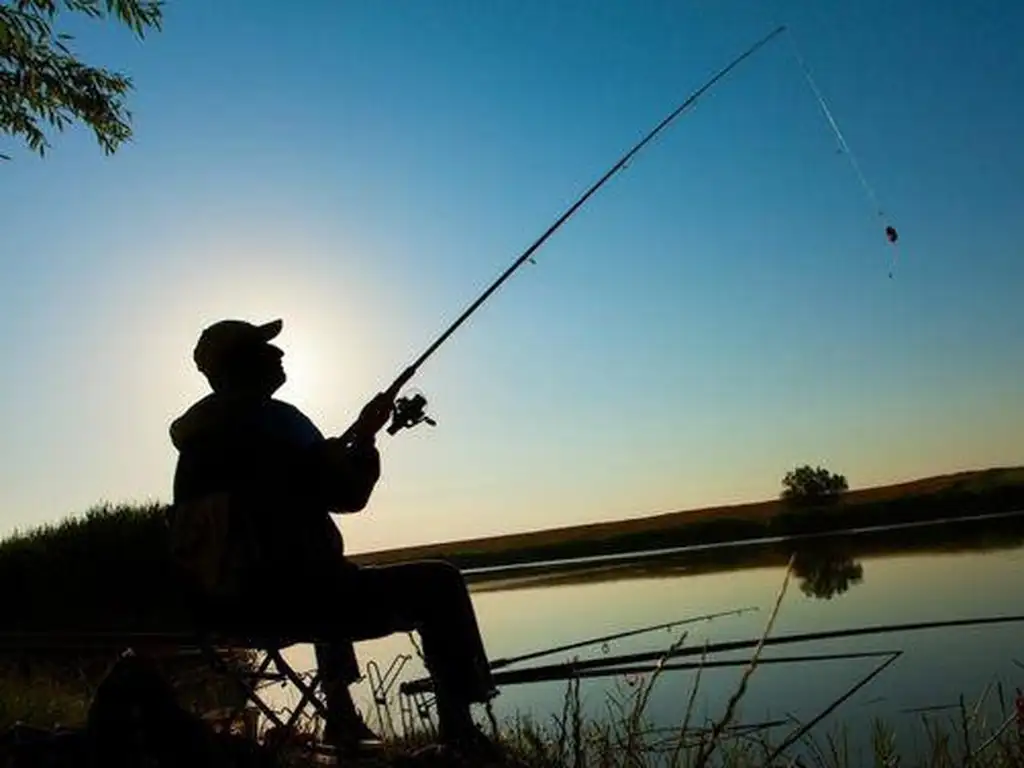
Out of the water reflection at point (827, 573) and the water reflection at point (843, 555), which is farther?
the water reflection at point (843, 555)

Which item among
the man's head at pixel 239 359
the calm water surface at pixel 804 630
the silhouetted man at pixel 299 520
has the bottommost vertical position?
the calm water surface at pixel 804 630

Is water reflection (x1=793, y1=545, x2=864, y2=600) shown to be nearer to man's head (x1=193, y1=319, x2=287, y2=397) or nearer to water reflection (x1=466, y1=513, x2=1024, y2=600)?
water reflection (x1=466, y1=513, x2=1024, y2=600)

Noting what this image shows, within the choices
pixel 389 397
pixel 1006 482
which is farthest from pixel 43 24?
pixel 1006 482

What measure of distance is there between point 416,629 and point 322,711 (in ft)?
1.33

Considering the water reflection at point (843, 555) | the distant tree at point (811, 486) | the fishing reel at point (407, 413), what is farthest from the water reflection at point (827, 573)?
the distant tree at point (811, 486)

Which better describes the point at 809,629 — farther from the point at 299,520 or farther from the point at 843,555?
the point at 843,555

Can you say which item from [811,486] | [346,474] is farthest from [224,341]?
[811,486]

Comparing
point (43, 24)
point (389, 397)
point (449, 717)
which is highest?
point (43, 24)

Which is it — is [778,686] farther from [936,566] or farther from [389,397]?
[936,566]

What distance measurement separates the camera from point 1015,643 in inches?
373

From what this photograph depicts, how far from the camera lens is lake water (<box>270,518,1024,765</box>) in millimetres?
7969

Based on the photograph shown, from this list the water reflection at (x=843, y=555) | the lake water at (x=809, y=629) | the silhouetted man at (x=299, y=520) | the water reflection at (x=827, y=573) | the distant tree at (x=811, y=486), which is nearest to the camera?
the silhouetted man at (x=299, y=520)

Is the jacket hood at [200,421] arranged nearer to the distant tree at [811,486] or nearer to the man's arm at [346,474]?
the man's arm at [346,474]

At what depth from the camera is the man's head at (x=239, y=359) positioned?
368cm
